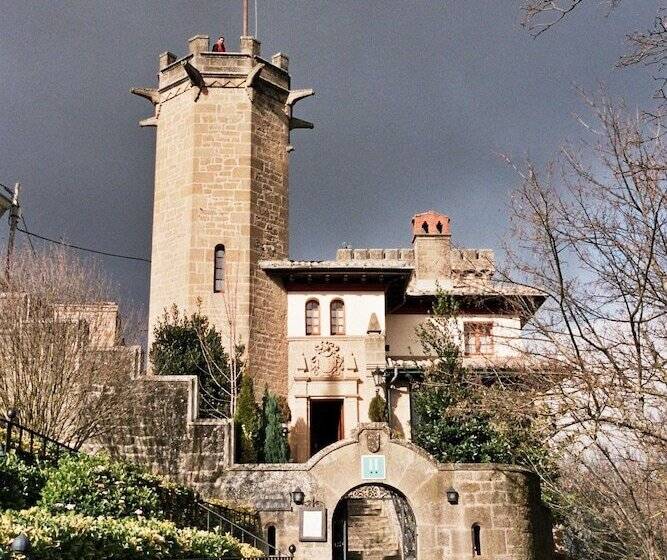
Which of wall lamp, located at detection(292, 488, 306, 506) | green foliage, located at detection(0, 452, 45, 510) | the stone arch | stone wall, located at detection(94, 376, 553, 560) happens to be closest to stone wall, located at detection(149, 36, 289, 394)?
stone wall, located at detection(94, 376, 553, 560)

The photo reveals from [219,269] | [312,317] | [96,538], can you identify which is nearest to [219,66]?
[219,269]

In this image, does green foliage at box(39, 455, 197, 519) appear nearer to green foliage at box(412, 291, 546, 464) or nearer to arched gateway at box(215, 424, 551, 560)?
arched gateway at box(215, 424, 551, 560)

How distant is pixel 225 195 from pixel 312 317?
15.4ft

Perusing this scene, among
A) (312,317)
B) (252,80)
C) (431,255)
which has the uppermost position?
(252,80)

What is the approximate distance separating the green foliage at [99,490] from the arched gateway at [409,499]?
3.73 m

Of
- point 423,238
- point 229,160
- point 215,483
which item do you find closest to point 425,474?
point 215,483

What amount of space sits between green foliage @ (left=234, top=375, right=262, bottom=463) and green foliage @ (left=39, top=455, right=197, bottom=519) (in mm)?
6346

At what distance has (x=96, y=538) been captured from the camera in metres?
9.97

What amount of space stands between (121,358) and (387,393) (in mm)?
8937

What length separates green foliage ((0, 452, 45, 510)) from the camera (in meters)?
12.0

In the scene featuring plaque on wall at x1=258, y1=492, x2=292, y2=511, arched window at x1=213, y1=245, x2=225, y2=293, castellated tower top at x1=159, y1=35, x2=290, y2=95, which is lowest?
plaque on wall at x1=258, y1=492, x2=292, y2=511

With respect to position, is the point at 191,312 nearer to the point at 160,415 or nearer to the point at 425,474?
the point at 160,415

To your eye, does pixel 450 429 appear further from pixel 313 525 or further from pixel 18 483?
pixel 18 483

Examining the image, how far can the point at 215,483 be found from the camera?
58.9 feet
